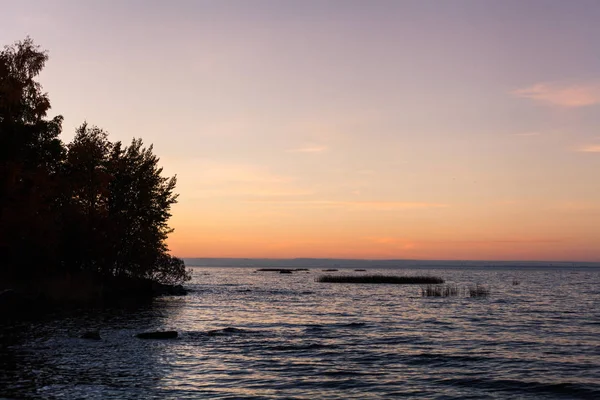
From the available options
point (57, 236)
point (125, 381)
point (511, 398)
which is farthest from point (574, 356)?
point (57, 236)

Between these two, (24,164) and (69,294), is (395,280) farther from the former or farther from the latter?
(24,164)

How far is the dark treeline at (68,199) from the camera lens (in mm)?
46031

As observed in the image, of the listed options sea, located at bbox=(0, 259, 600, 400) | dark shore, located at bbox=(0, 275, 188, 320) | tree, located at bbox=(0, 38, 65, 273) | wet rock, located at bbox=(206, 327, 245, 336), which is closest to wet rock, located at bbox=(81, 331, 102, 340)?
sea, located at bbox=(0, 259, 600, 400)

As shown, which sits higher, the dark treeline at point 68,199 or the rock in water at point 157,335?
the dark treeline at point 68,199

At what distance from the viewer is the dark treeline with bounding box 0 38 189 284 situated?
46.0 meters

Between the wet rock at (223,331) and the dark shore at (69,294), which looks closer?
the wet rock at (223,331)

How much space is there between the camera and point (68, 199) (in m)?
56.3

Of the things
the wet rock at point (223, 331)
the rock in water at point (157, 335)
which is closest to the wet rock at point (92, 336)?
the rock in water at point (157, 335)

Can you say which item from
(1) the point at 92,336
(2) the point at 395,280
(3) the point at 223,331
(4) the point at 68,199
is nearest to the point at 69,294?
(4) the point at 68,199

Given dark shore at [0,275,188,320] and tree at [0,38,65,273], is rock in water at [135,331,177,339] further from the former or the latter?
tree at [0,38,65,273]

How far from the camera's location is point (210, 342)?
31.1m

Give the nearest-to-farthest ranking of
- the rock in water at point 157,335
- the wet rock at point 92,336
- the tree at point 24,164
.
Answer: the wet rock at point 92,336 → the rock in water at point 157,335 → the tree at point 24,164

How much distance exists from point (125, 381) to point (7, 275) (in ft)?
110

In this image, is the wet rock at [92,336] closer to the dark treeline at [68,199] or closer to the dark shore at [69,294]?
the dark shore at [69,294]
